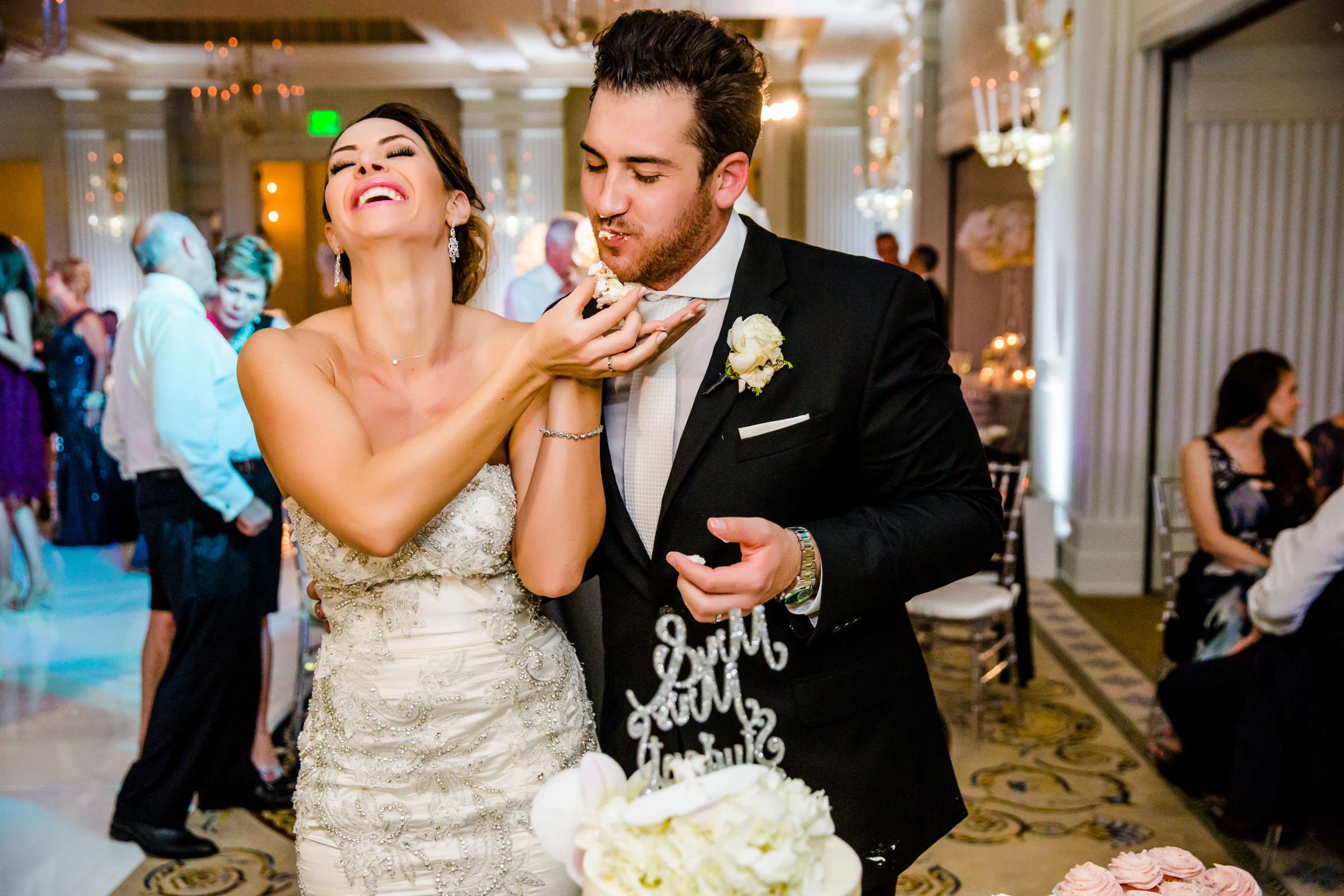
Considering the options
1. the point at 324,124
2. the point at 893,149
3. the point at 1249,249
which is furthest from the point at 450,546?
the point at 893,149

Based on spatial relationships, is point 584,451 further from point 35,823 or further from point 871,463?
point 35,823

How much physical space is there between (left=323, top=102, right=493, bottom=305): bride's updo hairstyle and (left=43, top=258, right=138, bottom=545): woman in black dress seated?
6.48 m

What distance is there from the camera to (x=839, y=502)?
164 centimetres

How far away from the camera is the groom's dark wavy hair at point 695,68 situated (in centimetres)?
150

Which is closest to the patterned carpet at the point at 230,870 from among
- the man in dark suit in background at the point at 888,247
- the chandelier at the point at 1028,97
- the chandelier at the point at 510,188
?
the chandelier at the point at 1028,97

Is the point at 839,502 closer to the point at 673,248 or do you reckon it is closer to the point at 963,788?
the point at 673,248

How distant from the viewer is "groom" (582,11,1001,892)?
152cm

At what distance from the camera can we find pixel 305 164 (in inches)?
655

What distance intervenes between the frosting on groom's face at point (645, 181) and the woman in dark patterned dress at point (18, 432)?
5.55m

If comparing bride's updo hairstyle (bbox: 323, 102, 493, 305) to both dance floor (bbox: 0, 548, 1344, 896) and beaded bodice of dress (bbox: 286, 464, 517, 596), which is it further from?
dance floor (bbox: 0, 548, 1344, 896)

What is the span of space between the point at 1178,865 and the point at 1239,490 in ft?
10.8

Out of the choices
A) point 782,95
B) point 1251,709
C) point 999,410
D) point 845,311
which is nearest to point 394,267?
point 845,311

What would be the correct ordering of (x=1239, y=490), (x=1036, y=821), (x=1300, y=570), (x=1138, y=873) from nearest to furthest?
(x=1138, y=873) → (x=1300, y=570) → (x=1036, y=821) → (x=1239, y=490)

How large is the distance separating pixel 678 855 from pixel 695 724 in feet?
2.19
